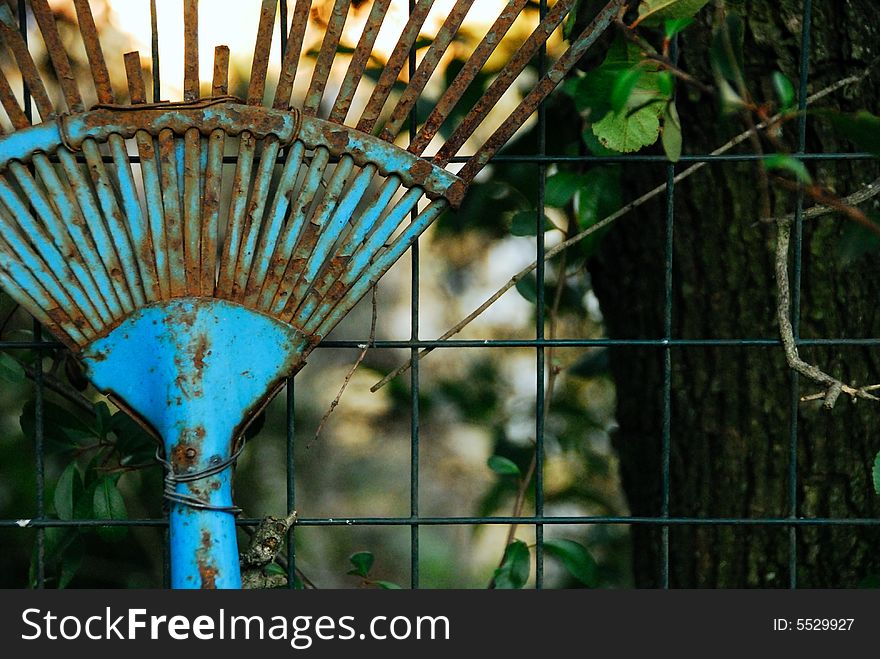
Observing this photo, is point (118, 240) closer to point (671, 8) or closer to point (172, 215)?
point (172, 215)

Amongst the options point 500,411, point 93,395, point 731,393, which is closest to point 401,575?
point 500,411

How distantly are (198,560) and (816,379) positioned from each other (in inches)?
27.9

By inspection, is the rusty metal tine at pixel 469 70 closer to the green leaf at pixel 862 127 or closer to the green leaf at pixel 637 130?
the green leaf at pixel 637 130

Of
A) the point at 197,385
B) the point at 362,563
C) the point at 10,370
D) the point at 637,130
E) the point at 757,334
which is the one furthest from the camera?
the point at 757,334

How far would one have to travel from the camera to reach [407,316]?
2529mm

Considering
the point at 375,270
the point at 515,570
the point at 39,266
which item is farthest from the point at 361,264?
the point at 515,570

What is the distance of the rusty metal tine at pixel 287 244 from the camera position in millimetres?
1061

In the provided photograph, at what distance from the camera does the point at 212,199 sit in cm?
106

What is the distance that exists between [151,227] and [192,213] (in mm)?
46

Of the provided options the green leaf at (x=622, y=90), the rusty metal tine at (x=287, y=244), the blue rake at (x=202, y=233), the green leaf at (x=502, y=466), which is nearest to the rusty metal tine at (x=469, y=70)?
the blue rake at (x=202, y=233)

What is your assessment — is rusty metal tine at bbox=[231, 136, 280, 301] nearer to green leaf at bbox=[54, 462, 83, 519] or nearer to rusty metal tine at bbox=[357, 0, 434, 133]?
rusty metal tine at bbox=[357, 0, 434, 133]

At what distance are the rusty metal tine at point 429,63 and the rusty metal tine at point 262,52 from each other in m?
0.14

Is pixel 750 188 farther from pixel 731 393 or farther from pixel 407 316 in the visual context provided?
pixel 407 316

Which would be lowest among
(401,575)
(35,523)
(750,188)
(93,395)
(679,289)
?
(401,575)
